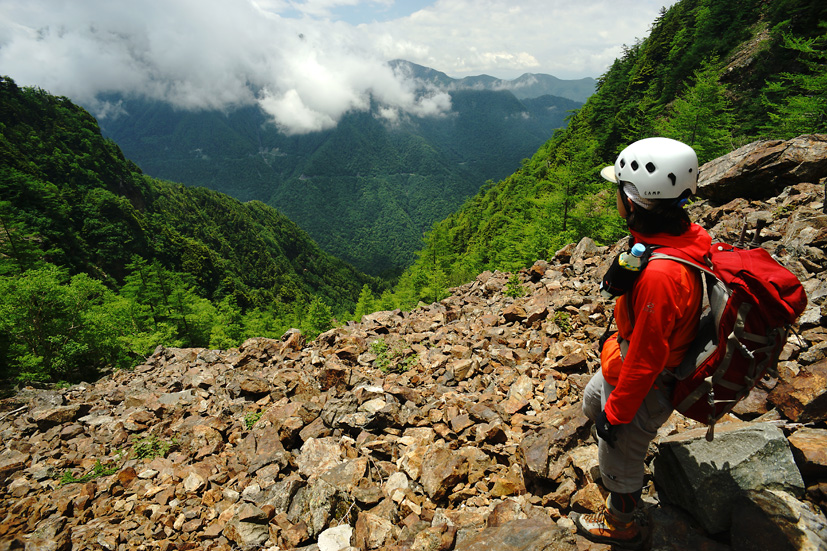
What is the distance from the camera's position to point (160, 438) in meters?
7.30

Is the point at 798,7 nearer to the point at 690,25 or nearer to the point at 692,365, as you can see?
the point at 690,25

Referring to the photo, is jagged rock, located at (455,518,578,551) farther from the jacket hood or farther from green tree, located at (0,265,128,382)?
green tree, located at (0,265,128,382)

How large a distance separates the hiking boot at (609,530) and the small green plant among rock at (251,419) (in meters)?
6.27

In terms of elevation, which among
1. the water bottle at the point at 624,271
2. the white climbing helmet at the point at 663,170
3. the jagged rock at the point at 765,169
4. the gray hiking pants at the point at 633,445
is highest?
the white climbing helmet at the point at 663,170

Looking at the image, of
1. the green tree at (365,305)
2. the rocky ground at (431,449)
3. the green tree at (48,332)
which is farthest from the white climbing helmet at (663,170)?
the green tree at (365,305)

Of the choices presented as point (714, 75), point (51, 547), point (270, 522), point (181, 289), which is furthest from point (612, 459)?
point (181, 289)

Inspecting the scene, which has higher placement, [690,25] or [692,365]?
[690,25]

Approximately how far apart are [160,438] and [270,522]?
4.69 metres

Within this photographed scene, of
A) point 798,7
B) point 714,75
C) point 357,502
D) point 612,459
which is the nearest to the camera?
point 612,459

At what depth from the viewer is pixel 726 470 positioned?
2828mm

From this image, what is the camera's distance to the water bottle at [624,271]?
2.46 m

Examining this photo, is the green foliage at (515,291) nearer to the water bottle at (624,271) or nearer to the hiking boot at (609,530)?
the hiking boot at (609,530)

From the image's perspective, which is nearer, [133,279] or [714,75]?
[714,75]

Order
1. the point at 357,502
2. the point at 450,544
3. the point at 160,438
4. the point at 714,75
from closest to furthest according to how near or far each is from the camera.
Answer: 1. the point at 450,544
2. the point at 357,502
3. the point at 160,438
4. the point at 714,75
